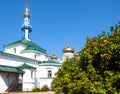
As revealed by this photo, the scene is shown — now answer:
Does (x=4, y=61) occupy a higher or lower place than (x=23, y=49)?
lower

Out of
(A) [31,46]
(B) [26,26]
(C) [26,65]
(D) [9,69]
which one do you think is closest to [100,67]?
(D) [9,69]

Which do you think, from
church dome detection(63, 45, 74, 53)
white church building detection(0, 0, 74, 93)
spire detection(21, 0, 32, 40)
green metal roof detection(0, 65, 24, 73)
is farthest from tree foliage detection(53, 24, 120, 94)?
spire detection(21, 0, 32, 40)

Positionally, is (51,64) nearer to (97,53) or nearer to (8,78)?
(8,78)

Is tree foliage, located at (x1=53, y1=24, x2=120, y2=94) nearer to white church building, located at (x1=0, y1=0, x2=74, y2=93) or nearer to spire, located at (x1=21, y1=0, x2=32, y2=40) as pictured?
white church building, located at (x1=0, y1=0, x2=74, y2=93)

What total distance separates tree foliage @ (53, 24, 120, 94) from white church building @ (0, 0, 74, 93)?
21116mm

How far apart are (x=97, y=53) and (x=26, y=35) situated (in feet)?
136

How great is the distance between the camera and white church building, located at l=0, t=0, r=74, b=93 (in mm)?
38719

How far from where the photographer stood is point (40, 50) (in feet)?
164

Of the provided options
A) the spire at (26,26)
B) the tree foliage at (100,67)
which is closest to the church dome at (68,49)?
the spire at (26,26)

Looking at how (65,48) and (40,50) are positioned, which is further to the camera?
(40,50)

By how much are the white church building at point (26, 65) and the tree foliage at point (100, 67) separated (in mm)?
21116

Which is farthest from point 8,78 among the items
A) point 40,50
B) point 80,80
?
point 80,80

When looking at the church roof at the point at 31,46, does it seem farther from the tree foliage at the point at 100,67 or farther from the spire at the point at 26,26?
the tree foliage at the point at 100,67

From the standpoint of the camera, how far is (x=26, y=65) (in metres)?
42.2
